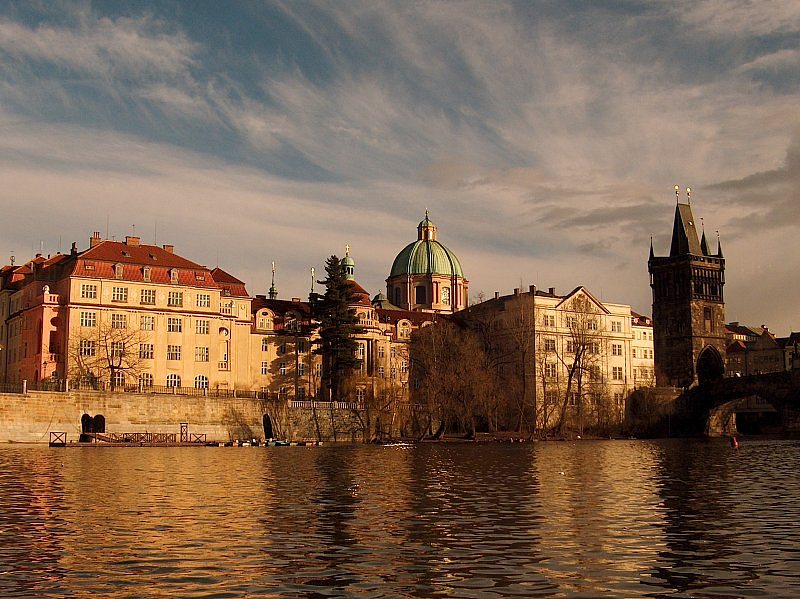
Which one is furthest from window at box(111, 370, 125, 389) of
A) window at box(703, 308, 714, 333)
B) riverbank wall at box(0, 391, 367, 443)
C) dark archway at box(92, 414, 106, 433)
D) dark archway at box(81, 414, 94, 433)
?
window at box(703, 308, 714, 333)

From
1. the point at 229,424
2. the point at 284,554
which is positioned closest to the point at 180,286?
the point at 229,424

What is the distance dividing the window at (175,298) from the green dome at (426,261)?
59.4m

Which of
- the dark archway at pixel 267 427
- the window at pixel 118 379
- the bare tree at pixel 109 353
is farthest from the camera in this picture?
the dark archway at pixel 267 427

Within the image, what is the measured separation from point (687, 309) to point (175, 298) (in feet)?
304

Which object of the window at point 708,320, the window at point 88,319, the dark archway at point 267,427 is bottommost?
the dark archway at point 267,427

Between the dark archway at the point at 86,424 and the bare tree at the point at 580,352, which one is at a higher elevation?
the bare tree at the point at 580,352

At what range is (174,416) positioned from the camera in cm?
9412

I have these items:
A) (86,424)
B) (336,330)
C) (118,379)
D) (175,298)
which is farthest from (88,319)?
(336,330)

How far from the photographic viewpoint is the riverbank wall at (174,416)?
8419cm

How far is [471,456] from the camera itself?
67.6 metres

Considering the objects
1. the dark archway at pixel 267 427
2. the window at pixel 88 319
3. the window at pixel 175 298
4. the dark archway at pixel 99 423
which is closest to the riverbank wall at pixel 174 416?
the dark archway at pixel 267 427

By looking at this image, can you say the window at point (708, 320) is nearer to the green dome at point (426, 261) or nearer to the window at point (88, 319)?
the green dome at point (426, 261)

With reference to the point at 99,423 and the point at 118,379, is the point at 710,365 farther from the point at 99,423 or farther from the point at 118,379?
the point at 99,423

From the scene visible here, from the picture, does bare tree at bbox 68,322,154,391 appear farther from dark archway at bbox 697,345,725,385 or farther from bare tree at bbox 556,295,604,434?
dark archway at bbox 697,345,725,385
